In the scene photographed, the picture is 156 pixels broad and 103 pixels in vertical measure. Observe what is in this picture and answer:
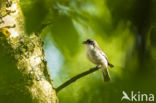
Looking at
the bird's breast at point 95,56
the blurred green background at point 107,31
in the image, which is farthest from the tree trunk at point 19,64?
the bird's breast at point 95,56

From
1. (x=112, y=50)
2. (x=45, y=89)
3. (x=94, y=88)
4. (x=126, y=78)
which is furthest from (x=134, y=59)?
(x=112, y=50)

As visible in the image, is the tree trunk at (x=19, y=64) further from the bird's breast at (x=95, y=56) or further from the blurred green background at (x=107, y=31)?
the bird's breast at (x=95, y=56)

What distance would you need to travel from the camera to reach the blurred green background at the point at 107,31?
3.53 ft

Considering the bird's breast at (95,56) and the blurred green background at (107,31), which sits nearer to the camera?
the blurred green background at (107,31)

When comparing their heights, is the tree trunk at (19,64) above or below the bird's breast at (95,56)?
above

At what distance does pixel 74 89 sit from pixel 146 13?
1.95ft

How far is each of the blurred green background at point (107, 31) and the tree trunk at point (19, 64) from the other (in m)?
0.08

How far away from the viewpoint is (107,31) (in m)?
1.26

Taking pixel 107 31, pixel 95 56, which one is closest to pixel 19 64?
pixel 107 31

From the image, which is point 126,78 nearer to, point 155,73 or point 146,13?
point 155,73

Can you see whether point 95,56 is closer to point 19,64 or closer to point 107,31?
point 107,31

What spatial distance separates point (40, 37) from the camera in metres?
1.29

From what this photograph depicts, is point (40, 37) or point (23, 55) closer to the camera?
point (23, 55)

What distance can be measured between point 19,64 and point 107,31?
34 centimetres
